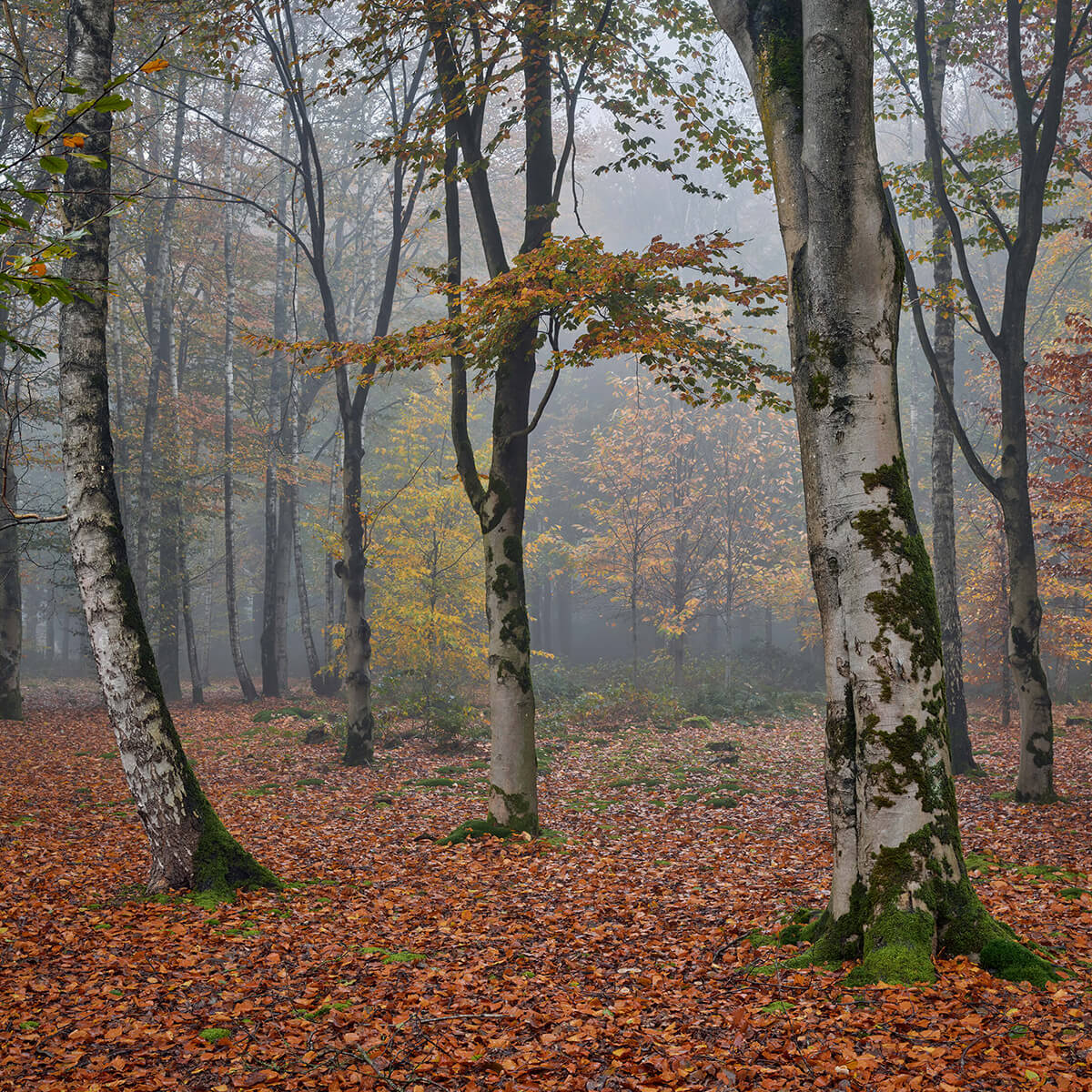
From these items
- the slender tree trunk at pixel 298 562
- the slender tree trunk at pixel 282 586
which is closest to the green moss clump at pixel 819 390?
the slender tree trunk at pixel 282 586

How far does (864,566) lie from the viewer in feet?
13.9

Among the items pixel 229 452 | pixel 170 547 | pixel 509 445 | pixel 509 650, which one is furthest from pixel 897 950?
pixel 170 547

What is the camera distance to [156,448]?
2058 cm

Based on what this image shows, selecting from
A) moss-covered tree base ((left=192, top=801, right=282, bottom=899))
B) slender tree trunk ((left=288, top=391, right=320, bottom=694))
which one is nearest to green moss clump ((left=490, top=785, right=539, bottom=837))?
moss-covered tree base ((left=192, top=801, right=282, bottom=899))

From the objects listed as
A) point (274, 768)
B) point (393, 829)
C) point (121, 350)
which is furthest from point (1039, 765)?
point (121, 350)

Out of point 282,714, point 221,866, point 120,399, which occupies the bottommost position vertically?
point 282,714

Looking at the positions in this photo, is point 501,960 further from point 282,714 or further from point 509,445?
point 282,714

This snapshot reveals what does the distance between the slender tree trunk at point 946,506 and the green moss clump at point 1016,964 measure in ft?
24.3

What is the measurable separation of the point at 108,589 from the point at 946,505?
11.0 metres

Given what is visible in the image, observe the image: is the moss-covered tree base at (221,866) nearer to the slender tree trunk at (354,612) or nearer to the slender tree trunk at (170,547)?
the slender tree trunk at (354,612)

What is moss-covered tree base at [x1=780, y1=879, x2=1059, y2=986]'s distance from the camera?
3.90 meters

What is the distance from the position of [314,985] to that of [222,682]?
2876 centimetres

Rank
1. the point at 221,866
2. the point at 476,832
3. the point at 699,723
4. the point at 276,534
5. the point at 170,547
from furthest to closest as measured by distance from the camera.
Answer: the point at 276,534
the point at 170,547
the point at 699,723
the point at 476,832
the point at 221,866

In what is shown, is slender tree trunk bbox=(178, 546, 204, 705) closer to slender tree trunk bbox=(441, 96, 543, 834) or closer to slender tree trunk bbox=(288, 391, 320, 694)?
slender tree trunk bbox=(288, 391, 320, 694)
